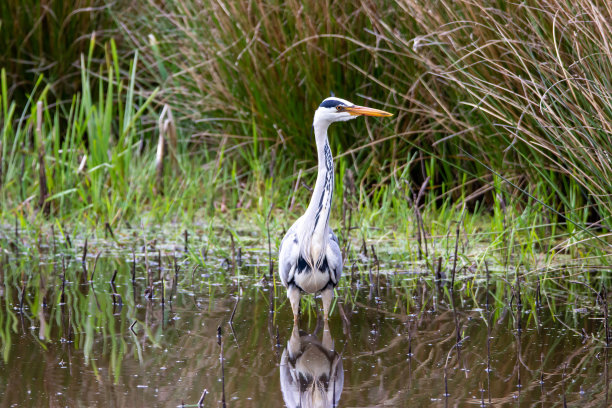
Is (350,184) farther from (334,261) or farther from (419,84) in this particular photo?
(334,261)

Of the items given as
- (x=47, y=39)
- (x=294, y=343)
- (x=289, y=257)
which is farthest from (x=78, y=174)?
(x=294, y=343)

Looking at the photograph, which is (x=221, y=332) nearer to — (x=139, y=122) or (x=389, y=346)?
(x=389, y=346)

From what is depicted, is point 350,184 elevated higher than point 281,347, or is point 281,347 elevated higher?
point 350,184

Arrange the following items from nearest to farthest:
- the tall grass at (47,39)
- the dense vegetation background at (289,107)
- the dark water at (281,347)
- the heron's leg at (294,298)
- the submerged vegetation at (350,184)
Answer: the dark water at (281,347) < the submerged vegetation at (350,184) < the heron's leg at (294,298) < the dense vegetation background at (289,107) < the tall grass at (47,39)

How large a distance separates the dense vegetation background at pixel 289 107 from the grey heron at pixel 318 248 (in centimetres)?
97

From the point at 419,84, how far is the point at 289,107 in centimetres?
101

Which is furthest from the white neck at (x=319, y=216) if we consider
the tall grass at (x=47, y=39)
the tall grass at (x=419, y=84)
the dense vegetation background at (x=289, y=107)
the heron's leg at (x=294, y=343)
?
the tall grass at (x=47, y=39)

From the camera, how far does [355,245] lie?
5586mm

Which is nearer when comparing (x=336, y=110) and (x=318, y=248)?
(x=318, y=248)

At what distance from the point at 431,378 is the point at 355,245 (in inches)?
92.1

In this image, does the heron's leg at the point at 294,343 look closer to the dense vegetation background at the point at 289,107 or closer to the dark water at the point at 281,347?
the dark water at the point at 281,347

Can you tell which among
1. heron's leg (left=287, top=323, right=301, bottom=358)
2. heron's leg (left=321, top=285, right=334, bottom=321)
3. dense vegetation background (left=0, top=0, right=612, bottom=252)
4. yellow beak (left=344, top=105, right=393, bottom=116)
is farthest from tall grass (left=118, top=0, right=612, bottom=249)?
heron's leg (left=287, top=323, right=301, bottom=358)

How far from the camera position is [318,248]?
406cm

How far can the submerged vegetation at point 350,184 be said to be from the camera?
4.03 meters
